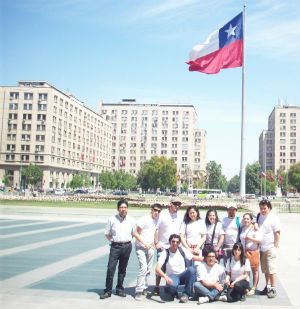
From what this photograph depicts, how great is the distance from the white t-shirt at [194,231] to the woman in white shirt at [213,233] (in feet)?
0.71

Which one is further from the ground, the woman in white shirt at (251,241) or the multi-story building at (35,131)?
the multi-story building at (35,131)

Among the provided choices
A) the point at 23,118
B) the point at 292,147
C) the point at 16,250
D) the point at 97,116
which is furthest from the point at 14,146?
the point at 292,147

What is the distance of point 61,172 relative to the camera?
86938 millimetres

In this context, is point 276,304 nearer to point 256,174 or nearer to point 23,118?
point 23,118

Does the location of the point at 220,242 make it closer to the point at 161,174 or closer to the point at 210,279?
the point at 210,279

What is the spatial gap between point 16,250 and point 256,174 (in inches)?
4588

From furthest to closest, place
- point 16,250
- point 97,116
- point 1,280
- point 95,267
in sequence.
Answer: point 97,116 → point 16,250 → point 95,267 → point 1,280

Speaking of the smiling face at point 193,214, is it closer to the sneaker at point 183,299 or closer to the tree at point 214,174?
the sneaker at point 183,299

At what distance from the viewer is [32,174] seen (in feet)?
241

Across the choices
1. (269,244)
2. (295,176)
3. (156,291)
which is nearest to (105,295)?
(156,291)

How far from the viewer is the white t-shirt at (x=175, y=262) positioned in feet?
22.5

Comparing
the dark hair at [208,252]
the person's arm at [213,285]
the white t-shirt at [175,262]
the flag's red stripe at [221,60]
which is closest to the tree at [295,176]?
the flag's red stripe at [221,60]

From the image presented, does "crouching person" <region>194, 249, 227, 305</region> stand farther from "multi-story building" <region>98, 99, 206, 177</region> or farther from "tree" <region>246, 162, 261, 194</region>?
"multi-story building" <region>98, 99, 206, 177</region>

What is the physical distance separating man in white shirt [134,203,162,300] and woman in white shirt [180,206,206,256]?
591 mm
